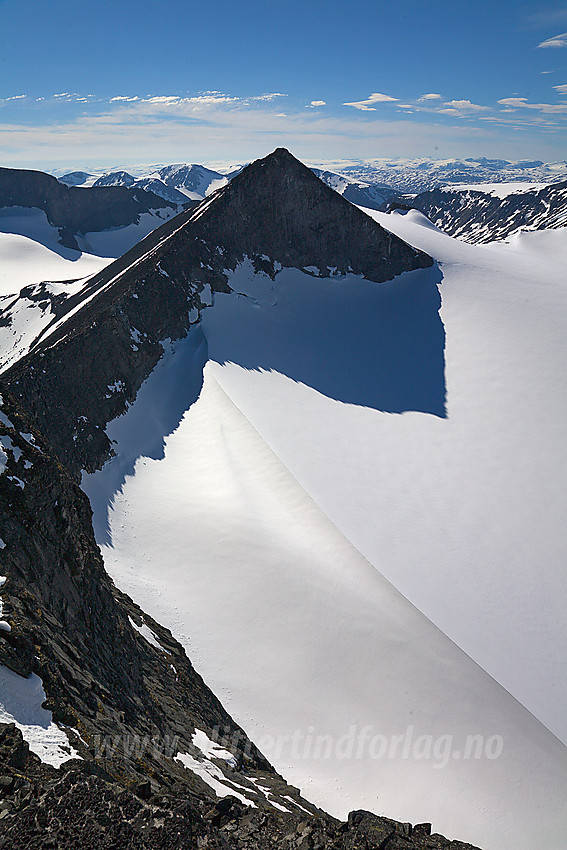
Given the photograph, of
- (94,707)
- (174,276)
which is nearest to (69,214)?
(174,276)

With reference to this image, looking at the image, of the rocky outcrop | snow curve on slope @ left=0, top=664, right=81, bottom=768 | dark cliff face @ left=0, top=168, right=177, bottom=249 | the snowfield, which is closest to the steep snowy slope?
dark cliff face @ left=0, top=168, right=177, bottom=249

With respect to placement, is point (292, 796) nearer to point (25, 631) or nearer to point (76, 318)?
point (25, 631)

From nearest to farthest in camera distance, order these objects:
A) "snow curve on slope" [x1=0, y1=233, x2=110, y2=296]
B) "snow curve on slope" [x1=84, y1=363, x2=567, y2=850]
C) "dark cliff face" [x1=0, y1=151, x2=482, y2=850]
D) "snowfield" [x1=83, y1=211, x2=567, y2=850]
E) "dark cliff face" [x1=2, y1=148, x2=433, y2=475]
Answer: "dark cliff face" [x1=0, y1=151, x2=482, y2=850]
"snow curve on slope" [x1=84, y1=363, x2=567, y2=850]
"snowfield" [x1=83, y1=211, x2=567, y2=850]
"dark cliff face" [x1=2, y1=148, x2=433, y2=475]
"snow curve on slope" [x1=0, y1=233, x2=110, y2=296]

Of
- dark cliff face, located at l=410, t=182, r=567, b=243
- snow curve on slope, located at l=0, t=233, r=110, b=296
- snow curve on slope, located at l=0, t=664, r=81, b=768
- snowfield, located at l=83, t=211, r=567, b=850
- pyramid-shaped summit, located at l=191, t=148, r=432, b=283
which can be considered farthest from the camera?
dark cliff face, located at l=410, t=182, r=567, b=243

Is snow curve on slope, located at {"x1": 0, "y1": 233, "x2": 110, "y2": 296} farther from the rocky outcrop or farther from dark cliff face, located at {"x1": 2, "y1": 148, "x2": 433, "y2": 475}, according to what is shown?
the rocky outcrop

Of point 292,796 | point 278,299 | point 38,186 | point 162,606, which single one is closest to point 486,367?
point 278,299

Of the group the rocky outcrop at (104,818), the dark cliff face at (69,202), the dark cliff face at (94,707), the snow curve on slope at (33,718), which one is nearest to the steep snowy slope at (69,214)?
the dark cliff face at (69,202)
